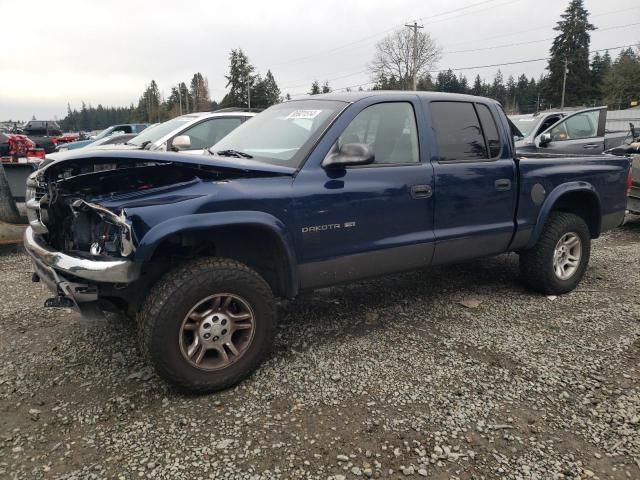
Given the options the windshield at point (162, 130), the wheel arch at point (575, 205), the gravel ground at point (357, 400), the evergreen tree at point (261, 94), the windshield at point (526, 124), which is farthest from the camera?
the evergreen tree at point (261, 94)

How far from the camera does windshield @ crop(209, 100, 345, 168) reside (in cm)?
335

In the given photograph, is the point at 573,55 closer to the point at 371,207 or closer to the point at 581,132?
the point at 581,132

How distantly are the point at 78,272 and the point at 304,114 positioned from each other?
198cm

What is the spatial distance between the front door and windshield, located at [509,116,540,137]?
23.4ft

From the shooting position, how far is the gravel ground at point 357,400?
238 cm

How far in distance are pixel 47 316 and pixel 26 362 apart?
0.89m

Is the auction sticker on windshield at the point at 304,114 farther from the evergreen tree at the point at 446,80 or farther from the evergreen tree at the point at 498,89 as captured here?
the evergreen tree at the point at 498,89

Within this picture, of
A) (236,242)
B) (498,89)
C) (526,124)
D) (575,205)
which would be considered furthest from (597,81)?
(236,242)

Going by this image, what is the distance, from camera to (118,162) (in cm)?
277

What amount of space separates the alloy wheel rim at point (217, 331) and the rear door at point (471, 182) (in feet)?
5.61

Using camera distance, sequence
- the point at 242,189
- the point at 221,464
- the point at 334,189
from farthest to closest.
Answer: the point at 334,189 < the point at 242,189 < the point at 221,464

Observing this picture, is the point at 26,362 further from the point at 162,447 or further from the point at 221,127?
the point at 221,127

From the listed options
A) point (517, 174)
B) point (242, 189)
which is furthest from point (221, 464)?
point (517, 174)

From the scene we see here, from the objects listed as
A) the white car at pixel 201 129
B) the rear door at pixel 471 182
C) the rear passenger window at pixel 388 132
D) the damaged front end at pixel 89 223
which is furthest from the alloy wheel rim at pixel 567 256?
the white car at pixel 201 129
